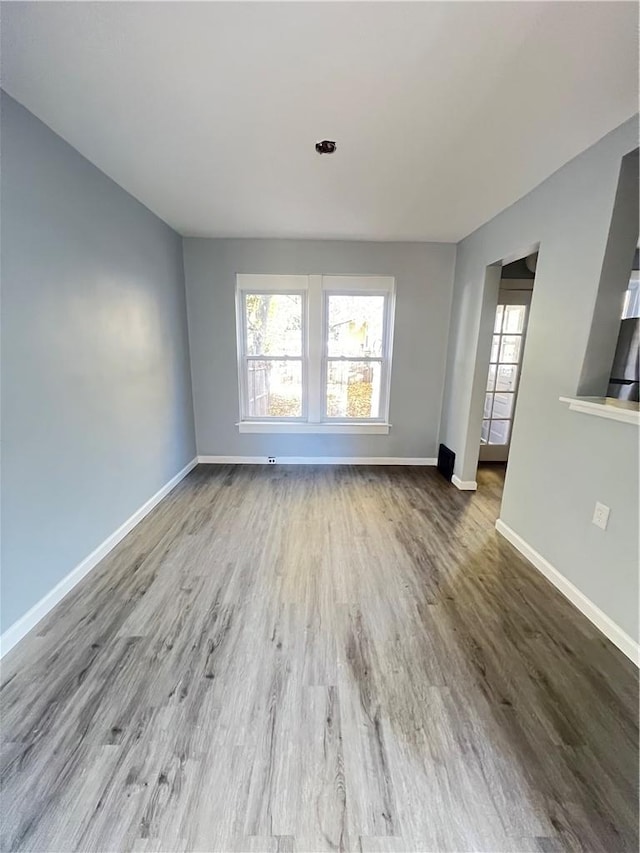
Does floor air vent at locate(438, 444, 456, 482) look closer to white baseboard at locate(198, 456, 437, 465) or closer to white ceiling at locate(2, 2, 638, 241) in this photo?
white baseboard at locate(198, 456, 437, 465)

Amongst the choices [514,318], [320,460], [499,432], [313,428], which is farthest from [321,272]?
[499,432]

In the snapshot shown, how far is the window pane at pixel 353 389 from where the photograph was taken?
396cm

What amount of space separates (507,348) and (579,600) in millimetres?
2851

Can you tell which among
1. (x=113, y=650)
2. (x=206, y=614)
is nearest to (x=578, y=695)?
(x=206, y=614)

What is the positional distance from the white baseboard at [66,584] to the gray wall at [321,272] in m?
1.36

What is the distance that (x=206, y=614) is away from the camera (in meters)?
1.82

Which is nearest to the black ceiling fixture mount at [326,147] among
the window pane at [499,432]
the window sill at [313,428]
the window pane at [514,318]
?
the window sill at [313,428]

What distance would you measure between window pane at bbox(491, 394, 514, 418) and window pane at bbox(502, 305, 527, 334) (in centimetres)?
75

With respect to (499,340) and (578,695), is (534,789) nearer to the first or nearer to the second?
(578,695)

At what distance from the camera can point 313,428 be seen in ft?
13.2

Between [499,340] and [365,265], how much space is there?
1774 mm

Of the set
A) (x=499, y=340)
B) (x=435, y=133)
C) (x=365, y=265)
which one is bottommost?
(x=499, y=340)

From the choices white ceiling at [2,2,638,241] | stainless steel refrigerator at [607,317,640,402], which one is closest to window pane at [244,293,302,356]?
white ceiling at [2,2,638,241]

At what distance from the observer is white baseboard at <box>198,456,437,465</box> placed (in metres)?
4.12
